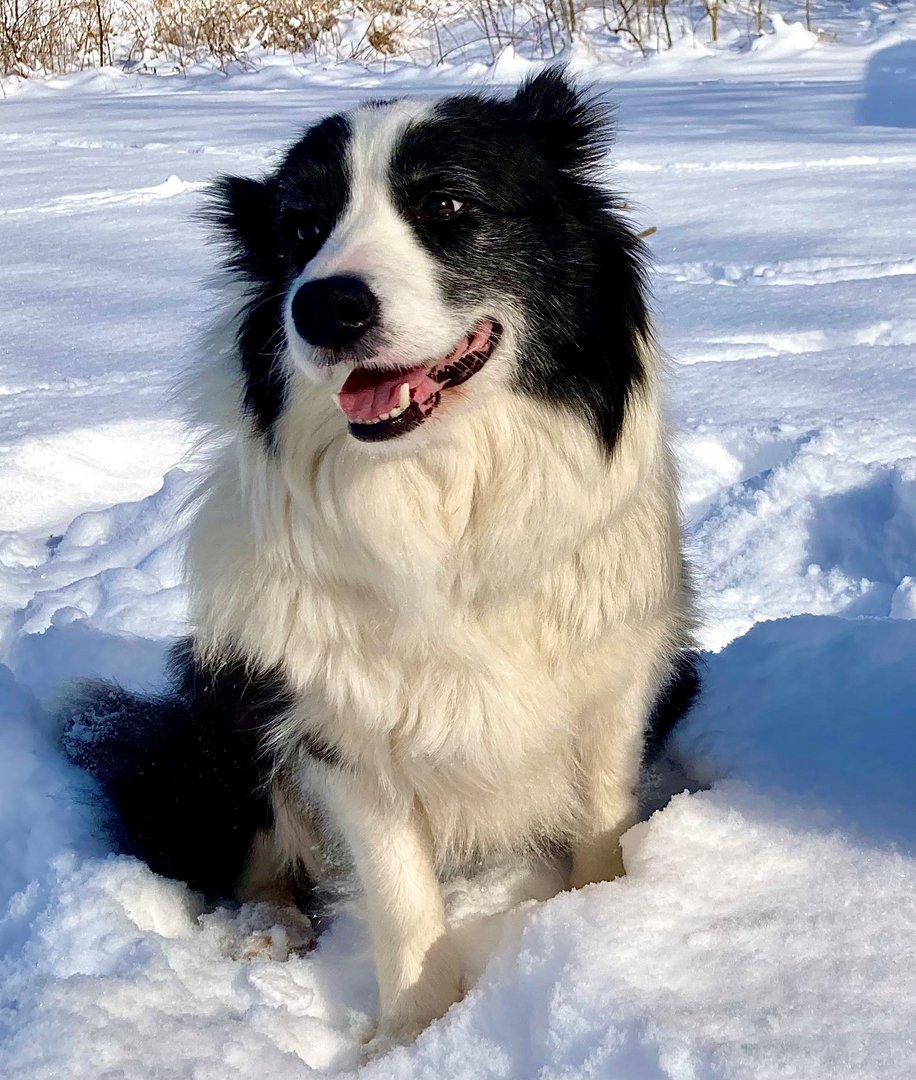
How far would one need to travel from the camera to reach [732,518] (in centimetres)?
346

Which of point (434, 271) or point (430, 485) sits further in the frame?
point (430, 485)

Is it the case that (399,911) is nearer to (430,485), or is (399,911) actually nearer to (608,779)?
(608,779)

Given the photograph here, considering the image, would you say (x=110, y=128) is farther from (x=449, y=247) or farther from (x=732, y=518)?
(x=449, y=247)

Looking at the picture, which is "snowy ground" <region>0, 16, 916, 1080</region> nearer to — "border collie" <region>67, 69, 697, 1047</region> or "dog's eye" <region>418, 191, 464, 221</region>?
"border collie" <region>67, 69, 697, 1047</region>

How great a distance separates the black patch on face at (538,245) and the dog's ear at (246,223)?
261 mm

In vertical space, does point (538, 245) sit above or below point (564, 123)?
below

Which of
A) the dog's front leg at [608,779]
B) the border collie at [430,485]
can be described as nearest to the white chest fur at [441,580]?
the border collie at [430,485]

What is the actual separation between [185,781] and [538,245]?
123 centimetres

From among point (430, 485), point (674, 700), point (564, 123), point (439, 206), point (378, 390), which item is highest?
point (564, 123)

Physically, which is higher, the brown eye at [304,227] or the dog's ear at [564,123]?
the dog's ear at [564,123]

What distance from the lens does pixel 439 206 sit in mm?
1773

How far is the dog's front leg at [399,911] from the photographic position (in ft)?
6.47

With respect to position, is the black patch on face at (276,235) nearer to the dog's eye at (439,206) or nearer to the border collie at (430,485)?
the border collie at (430,485)

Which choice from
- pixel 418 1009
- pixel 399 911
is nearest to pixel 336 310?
pixel 399 911
